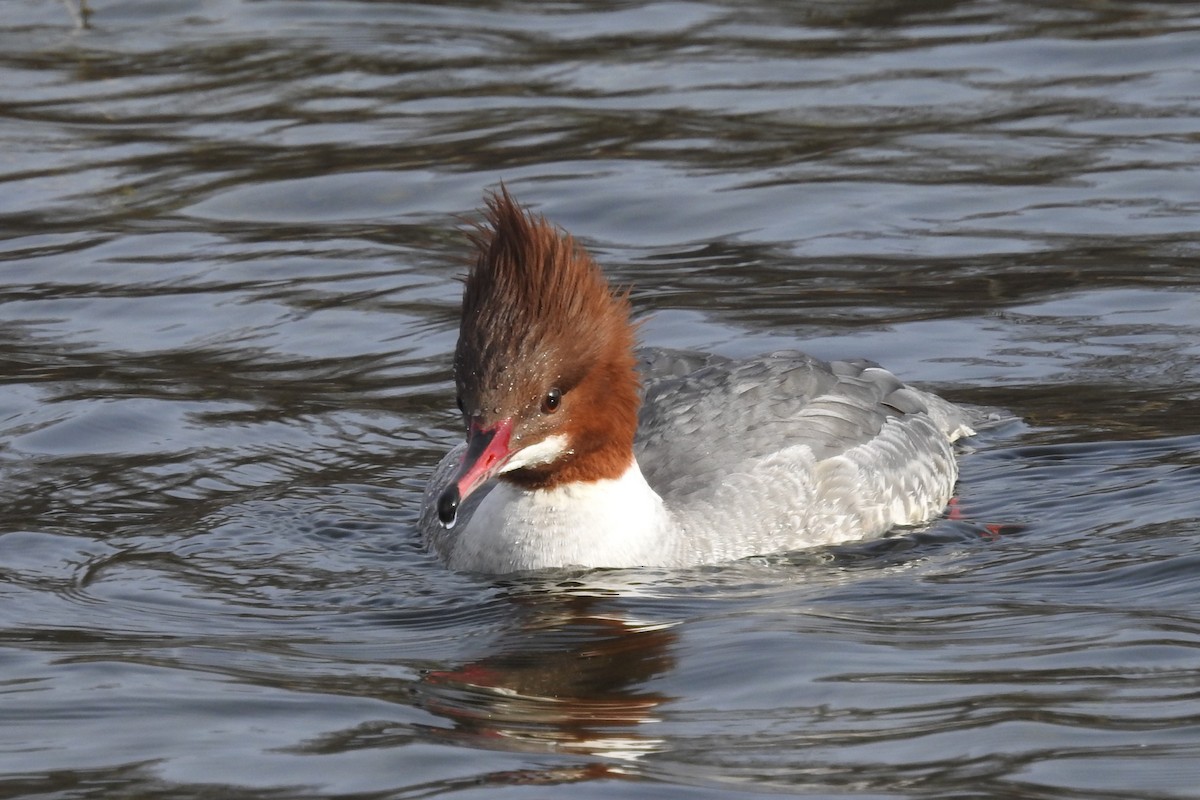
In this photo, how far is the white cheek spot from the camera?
23.3 ft

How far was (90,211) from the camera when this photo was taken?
40.1 feet

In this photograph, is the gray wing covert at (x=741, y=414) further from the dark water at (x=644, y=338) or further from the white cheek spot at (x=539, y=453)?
the white cheek spot at (x=539, y=453)

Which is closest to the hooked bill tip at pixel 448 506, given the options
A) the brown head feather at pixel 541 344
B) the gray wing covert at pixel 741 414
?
the brown head feather at pixel 541 344

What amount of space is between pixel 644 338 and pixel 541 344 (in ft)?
10.2

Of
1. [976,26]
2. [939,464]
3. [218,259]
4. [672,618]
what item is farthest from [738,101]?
[672,618]

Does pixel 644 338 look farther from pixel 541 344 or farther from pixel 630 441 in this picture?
pixel 541 344

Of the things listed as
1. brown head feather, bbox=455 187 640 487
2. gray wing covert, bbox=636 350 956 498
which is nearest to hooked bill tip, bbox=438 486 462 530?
brown head feather, bbox=455 187 640 487

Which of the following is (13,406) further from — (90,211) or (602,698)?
(602,698)

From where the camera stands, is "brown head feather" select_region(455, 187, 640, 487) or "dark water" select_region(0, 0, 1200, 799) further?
"brown head feather" select_region(455, 187, 640, 487)

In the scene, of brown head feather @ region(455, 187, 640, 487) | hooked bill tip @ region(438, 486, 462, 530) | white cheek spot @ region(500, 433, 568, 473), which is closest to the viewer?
hooked bill tip @ region(438, 486, 462, 530)

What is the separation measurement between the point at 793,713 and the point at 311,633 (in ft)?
5.81

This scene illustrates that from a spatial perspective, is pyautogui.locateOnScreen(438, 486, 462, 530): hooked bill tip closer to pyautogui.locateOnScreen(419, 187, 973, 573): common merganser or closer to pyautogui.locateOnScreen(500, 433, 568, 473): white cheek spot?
pyautogui.locateOnScreen(419, 187, 973, 573): common merganser

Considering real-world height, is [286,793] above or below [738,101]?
below

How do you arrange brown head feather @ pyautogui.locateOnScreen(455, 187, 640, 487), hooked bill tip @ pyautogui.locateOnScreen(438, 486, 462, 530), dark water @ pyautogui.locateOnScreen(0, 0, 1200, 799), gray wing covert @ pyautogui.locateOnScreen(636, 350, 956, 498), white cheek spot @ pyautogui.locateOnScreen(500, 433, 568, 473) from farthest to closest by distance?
gray wing covert @ pyautogui.locateOnScreen(636, 350, 956, 498), white cheek spot @ pyautogui.locateOnScreen(500, 433, 568, 473), brown head feather @ pyautogui.locateOnScreen(455, 187, 640, 487), hooked bill tip @ pyautogui.locateOnScreen(438, 486, 462, 530), dark water @ pyautogui.locateOnScreen(0, 0, 1200, 799)
